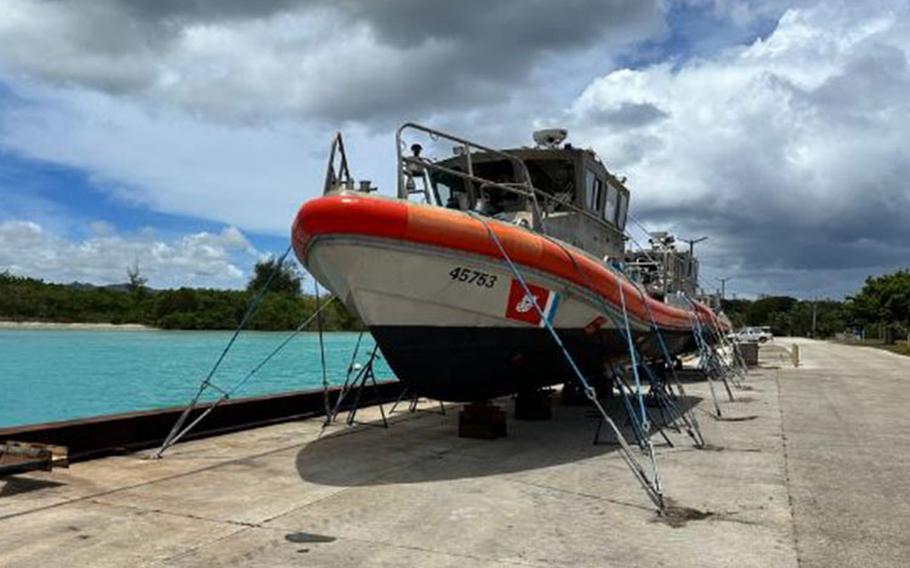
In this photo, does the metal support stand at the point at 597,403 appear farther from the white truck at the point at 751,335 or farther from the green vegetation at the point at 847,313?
the green vegetation at the point at 847,313

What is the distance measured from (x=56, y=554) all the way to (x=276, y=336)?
8080cm

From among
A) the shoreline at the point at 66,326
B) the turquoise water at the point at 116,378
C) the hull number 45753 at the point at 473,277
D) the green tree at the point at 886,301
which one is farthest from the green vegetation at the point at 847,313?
the shoreline at the point at 66,326

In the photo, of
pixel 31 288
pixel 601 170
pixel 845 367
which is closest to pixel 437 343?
pixel 601 170

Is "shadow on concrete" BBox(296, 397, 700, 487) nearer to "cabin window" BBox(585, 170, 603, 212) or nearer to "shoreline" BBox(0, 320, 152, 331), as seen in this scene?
"cabin window" BBox(585, 170, 603, 212)

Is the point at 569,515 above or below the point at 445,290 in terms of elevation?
below

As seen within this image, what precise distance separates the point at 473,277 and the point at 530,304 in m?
0.83

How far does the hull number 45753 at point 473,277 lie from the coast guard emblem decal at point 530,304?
0.91 ft

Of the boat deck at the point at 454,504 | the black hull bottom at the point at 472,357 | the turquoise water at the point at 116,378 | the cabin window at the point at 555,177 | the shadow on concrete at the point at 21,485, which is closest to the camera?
the boat deck at the point at 454,504

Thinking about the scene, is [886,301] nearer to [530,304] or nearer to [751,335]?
[751,335]

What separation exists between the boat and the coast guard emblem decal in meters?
0.01

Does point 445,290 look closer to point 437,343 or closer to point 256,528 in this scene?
point 437,343

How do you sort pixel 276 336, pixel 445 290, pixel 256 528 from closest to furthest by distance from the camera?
pixel 256 528 < pixel 445 290 < pixel 276 336

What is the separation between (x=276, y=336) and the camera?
83.1 m

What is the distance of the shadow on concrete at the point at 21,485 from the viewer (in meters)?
5.68
